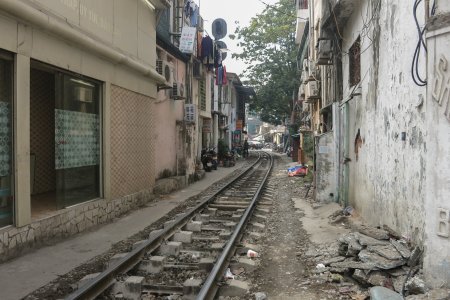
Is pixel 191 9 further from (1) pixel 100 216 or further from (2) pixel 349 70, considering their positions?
(1) pixel 100 216

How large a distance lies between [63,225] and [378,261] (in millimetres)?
5192

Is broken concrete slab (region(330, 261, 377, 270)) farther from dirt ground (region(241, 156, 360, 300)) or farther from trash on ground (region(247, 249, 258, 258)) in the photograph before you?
trash on ground (region(247, 249, 258, 258))

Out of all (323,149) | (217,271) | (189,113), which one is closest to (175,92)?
(189,113)

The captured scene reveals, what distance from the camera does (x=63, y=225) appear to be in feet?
25.2

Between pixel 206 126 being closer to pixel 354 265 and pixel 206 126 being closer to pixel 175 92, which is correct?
pixel 175 92

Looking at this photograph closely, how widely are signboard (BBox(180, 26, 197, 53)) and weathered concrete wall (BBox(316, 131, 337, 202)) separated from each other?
7.61 meters

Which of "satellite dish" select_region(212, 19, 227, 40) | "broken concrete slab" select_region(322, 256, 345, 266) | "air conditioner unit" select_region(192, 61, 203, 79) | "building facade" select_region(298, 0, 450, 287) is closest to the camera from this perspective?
"building facade" select_region(298, 0, 450, 287)

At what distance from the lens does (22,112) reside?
21.3 feet

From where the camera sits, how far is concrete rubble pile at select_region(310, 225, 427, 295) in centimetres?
493

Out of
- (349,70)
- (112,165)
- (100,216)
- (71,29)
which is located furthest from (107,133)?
(349,70)

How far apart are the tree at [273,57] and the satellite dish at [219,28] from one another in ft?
52.5

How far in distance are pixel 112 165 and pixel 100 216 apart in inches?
47.7

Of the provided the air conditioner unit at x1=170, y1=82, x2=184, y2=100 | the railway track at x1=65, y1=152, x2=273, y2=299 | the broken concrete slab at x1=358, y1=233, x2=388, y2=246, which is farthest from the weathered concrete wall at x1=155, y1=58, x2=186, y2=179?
the broken concrete slab at x1=358, y1=233, x2=388, y2=246

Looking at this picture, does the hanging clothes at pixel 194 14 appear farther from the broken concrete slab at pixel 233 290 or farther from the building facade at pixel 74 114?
the broken concrete slab at pixel 233 290
